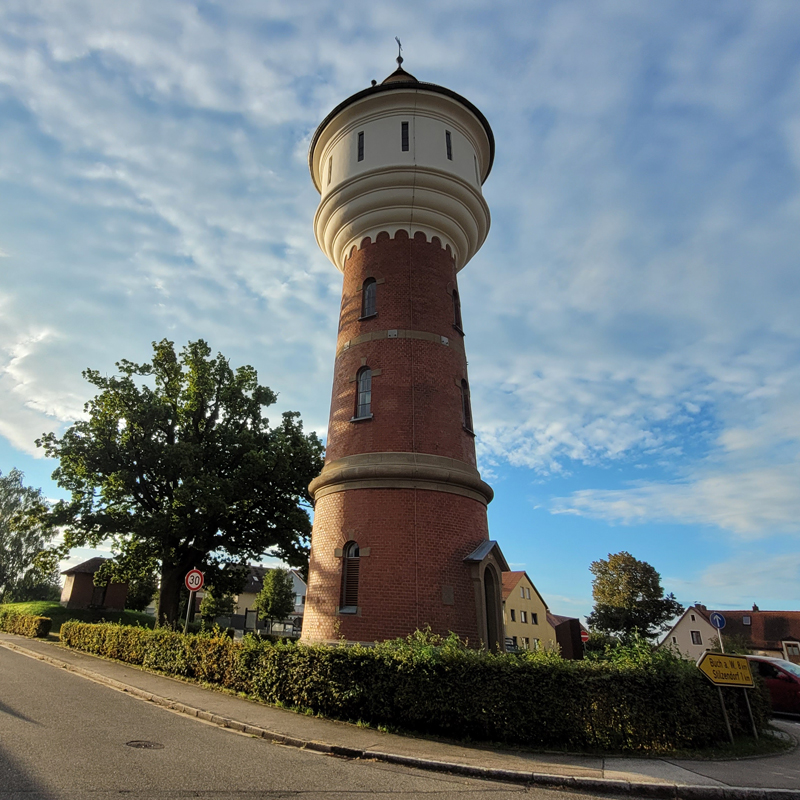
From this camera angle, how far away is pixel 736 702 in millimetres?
9961

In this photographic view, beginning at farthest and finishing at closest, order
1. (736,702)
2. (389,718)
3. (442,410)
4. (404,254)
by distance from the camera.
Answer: (404,254) < (442,410) < (736,702) < (389,718)

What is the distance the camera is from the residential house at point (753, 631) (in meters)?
47.3

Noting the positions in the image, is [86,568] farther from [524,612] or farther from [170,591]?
[524,612]

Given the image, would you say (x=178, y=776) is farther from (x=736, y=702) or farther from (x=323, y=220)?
(x=323, y=220)

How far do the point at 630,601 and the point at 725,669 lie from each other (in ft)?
119

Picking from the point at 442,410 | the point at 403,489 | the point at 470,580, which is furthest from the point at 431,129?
the point at 470,580

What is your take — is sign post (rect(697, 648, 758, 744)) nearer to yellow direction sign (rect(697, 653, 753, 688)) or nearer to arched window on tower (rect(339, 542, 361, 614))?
yellow direction sign (rect(697, 653, 753, 688))

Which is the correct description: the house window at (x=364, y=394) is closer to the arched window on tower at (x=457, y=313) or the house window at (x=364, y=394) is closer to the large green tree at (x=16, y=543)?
the arched window on tower at (x=457, y=313)

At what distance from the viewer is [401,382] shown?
14875 millimetres

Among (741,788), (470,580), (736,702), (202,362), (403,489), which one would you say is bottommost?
(741,788)

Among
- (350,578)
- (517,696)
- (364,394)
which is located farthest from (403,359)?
(517,696)

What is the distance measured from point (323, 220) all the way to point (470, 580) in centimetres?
1236

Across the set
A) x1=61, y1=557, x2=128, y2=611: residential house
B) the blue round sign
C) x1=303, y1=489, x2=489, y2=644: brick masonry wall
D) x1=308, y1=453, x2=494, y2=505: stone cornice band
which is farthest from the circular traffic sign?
x1=61, y1=557, x2=128, y2=611: residential house

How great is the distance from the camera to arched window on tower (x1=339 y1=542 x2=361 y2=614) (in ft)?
41.9
